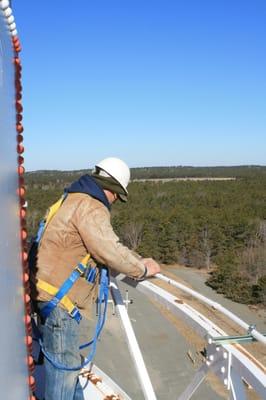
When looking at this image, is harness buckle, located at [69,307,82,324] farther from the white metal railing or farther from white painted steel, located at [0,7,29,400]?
white painted steel, located at [0,7,29,400]

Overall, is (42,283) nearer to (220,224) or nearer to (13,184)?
(13,184)

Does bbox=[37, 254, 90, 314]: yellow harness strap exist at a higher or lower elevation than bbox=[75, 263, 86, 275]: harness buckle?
lower

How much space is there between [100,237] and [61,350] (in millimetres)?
921

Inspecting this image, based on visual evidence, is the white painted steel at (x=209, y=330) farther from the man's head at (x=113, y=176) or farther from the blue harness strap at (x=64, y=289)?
the man's head at (x=113, y=176)

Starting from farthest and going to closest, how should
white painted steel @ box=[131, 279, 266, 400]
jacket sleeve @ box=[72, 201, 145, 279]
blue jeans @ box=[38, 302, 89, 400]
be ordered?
1. blue jeans @ box=[38, 302, 89, 400]
2. jacket sleeve @ box=[72, 201, 145, 279]
3. white painted steel @ box=[131, 279, 266, 400]

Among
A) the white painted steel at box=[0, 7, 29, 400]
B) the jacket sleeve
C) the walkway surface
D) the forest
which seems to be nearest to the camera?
the white painted steel at box=[0, 7, 29, 400]

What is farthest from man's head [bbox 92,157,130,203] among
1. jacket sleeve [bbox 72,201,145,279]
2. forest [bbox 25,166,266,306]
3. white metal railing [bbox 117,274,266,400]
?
forest [bbox 25,166,266,306]

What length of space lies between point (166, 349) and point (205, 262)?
2462 cm

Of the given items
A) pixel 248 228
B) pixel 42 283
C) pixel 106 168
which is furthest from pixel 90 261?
pixel 248 228

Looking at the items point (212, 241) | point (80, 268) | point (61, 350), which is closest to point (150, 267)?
point (80, 268)

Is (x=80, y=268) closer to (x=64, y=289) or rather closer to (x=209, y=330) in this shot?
(x=64, y=289)

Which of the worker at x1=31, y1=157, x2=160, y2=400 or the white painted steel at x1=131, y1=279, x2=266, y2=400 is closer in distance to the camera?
the white painted steel at x1=131, y1=279, x2=266, y2=400

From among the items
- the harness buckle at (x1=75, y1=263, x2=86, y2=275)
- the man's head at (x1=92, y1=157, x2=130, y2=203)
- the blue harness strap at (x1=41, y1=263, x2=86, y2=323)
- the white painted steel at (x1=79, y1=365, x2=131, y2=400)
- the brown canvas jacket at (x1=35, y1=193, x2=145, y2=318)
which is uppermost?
the man's head at (x1=92, y1=157, x2=130, y2=203)

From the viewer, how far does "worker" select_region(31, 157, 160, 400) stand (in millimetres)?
3174
